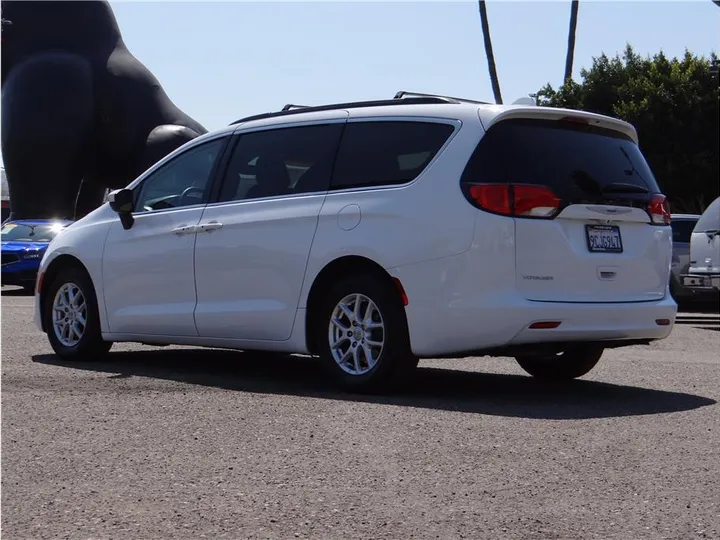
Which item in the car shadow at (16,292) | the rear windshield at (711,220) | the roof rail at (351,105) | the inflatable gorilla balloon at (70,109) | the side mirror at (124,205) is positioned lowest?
the car shadow at (16,292)

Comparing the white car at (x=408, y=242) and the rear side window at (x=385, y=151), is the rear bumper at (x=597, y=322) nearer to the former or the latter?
the white car at (x=408, y=242)

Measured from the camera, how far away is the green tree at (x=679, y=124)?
3759 centimetres

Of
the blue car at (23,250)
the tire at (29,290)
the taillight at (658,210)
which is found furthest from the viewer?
the tire at (29,290)

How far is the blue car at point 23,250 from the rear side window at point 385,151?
14.6 meters

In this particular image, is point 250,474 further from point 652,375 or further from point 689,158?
point 689,158

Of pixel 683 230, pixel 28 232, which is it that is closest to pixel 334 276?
pixel 683 230

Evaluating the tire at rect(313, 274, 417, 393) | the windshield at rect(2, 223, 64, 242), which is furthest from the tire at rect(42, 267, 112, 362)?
the windshield at rect(2, 223, 64, 242)

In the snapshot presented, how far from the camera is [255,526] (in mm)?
4383

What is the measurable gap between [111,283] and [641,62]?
35.6m

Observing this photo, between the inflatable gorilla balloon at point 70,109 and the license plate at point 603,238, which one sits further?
the inflatable gorilla balloon at point 70,109

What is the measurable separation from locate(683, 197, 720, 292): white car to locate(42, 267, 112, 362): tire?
9291 millimetres

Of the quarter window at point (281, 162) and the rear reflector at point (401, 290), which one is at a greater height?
the quarter window at point (281, 162)

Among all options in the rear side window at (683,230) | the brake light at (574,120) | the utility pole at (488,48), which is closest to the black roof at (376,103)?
the brake light at (574,120)

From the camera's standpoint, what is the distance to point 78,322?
9.70 metres
